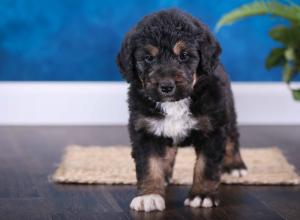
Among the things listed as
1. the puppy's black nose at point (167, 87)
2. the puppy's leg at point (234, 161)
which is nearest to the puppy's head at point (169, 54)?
the puppy's black nose at point (167, 87)

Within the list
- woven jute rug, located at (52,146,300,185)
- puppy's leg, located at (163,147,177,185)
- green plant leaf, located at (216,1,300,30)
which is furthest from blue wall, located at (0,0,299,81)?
green plant leaf, located at (216,1,300,30)

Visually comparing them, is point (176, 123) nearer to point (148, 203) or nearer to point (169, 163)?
point (148, 203)

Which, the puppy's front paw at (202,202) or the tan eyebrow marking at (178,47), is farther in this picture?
the puppy's front paw at (202,202)

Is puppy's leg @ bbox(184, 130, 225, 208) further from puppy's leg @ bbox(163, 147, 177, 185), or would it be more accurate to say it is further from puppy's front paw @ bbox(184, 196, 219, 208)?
puppy's leg @ bbox(163, 147, 177, 185)

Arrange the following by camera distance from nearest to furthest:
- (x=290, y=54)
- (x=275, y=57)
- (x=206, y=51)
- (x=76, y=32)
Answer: (x=290, y=54) < (x=275, y=57) < (x=206, y=51) < (x=76, y=32)

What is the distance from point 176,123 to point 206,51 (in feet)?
1.12

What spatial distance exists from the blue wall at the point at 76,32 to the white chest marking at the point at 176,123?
2593 mm

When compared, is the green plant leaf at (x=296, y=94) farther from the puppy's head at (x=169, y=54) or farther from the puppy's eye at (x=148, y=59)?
the puppy's eye at (x=148, y=59)

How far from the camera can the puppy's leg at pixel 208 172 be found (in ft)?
10.3

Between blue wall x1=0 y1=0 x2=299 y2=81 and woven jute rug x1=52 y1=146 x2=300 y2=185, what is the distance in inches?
49.9

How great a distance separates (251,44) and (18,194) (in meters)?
2.98

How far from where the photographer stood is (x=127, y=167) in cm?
397

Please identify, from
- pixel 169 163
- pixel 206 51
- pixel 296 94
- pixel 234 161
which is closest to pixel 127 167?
pixel 169 163

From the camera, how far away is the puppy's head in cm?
295
